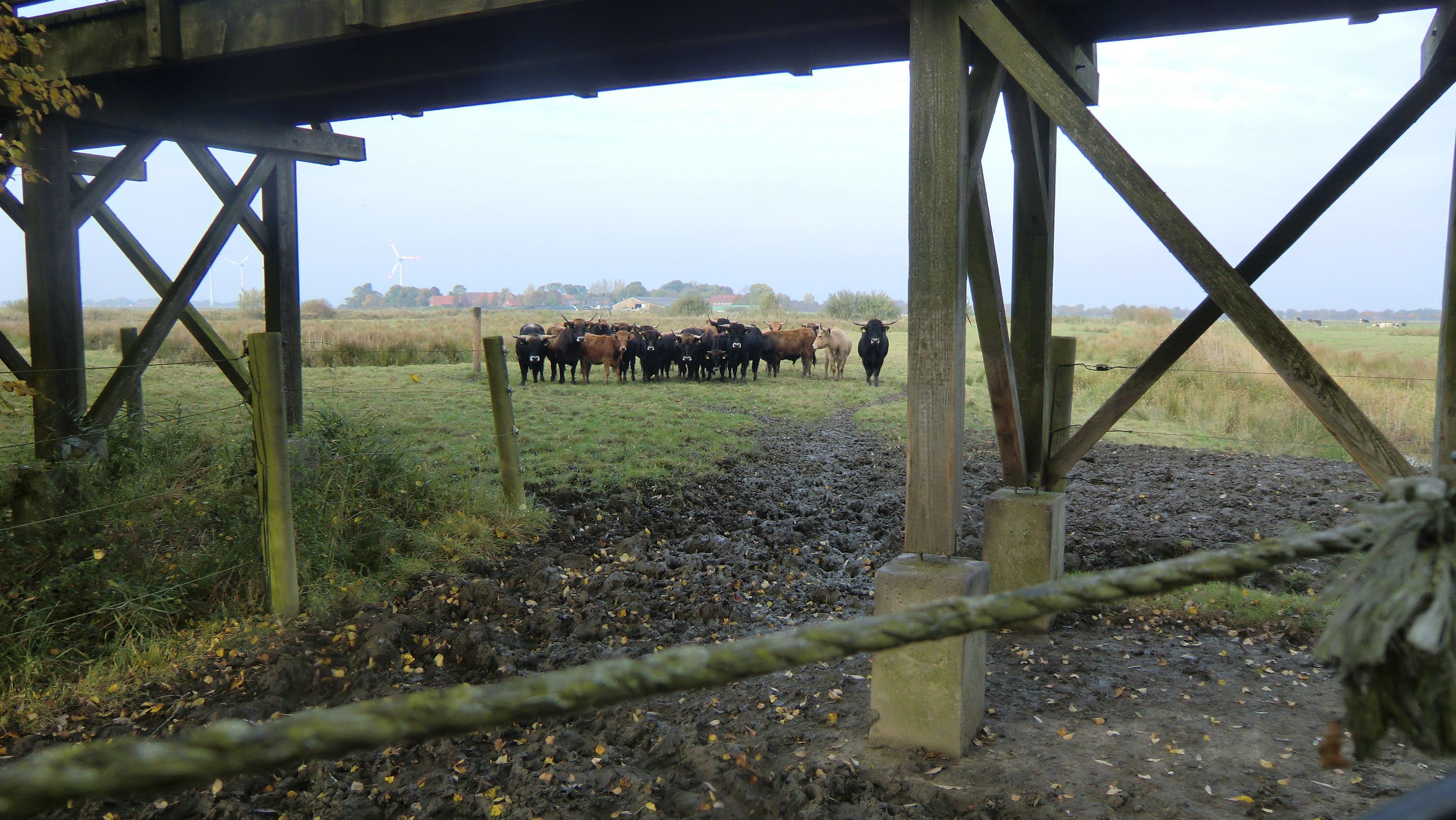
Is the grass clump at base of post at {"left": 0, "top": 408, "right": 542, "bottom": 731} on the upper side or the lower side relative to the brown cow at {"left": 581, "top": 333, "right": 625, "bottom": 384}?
lower

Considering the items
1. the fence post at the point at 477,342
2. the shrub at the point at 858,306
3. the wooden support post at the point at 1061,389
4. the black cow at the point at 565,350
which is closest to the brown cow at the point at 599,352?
the black cow at the point at 565,350

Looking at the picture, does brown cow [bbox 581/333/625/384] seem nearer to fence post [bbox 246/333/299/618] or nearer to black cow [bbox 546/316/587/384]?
black cow [bbox 546/316/587/384]

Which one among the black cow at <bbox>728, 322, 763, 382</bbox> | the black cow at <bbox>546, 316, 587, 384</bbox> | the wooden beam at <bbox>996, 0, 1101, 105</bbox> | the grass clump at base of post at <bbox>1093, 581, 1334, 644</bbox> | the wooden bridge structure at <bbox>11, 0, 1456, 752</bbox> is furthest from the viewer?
the black cow at <bbox>728, 322, 763, 382</bbox>

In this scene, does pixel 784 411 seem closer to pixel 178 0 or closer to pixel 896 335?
pixel 178 0

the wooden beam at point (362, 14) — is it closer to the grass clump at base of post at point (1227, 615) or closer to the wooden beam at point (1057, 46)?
the wooden beam at point (1057, 46)

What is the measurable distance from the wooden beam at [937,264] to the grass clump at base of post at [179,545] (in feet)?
10.3

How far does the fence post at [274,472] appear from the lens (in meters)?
4.34

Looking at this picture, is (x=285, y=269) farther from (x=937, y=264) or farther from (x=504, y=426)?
(x=937, y=264)

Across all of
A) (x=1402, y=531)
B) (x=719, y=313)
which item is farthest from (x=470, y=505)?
(x=719, y=313)

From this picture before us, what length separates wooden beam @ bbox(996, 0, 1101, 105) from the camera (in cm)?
364

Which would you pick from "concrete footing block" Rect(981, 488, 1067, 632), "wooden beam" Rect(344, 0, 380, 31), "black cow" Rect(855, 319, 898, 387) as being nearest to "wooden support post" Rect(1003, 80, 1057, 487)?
"concrete footing block" Rect(981, 488, 1067, 632)

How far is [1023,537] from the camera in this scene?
4.46 meters

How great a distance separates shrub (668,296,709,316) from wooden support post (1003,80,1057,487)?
231 ft

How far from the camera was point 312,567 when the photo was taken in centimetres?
488
